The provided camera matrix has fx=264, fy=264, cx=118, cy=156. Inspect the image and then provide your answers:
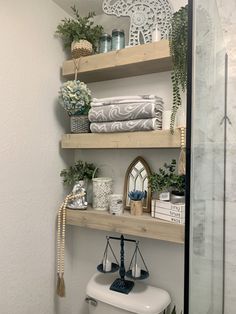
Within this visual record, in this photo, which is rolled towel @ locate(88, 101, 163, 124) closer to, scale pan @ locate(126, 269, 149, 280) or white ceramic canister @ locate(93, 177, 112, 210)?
white ceramic canister @ locate(93, 177, 112, 210)

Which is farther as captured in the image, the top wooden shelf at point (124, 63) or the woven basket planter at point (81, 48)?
the woven basket planter at point (81, 48)

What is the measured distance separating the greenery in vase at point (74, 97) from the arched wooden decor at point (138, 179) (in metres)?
0.37

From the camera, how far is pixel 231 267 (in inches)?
41.4

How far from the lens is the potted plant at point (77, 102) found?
1.24 m

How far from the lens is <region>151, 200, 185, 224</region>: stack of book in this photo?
1.05 meters

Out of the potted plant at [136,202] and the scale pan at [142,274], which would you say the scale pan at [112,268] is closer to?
the scale pan at [142,274]

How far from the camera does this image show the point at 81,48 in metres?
1.30

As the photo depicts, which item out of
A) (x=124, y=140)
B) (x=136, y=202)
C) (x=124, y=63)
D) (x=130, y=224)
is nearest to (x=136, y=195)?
(x=136, y=202)

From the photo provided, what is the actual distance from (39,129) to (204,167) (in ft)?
2.86

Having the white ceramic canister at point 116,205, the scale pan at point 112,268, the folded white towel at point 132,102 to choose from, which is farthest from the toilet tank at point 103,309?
the folded white towel at point 132,102

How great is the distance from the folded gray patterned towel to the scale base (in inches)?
27.5

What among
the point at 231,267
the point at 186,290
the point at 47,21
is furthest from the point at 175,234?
the point at 47,21

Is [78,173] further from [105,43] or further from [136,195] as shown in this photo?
[105,43]

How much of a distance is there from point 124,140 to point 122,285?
660 mm
